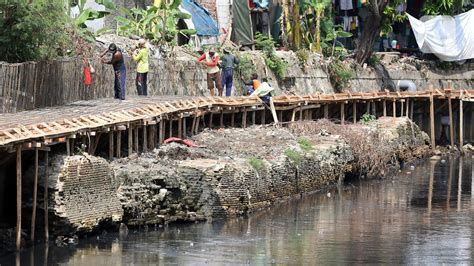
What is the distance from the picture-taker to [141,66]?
34.2 m

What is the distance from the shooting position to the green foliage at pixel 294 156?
3139cm

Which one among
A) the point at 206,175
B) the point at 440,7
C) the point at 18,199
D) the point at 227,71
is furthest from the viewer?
the point at 440,7

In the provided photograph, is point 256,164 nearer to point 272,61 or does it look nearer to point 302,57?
point 272,61

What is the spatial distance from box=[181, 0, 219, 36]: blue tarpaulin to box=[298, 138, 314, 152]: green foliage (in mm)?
11782

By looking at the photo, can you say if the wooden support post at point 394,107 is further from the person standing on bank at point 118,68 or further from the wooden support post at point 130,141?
the wooden support post at point 130,141

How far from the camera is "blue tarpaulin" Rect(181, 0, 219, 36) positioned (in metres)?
45.7

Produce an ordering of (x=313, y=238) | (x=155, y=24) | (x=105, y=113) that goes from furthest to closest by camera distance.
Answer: (x=155, y=24) → (x=105, y=113) → (x=313, y=238)

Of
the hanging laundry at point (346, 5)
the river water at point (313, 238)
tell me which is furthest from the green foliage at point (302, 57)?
the river water at point (313, 238)

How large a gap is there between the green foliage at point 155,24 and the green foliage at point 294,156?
9420 mm

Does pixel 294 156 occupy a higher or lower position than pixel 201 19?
lower

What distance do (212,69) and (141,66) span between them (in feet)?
11.9

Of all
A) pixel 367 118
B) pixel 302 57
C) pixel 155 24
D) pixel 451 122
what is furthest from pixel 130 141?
pixel 451 122

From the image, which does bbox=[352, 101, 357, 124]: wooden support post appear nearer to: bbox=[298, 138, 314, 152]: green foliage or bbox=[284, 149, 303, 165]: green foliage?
bbox=[298, 138, 314, 152]: green foliage

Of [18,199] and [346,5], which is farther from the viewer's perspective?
[346,5]
